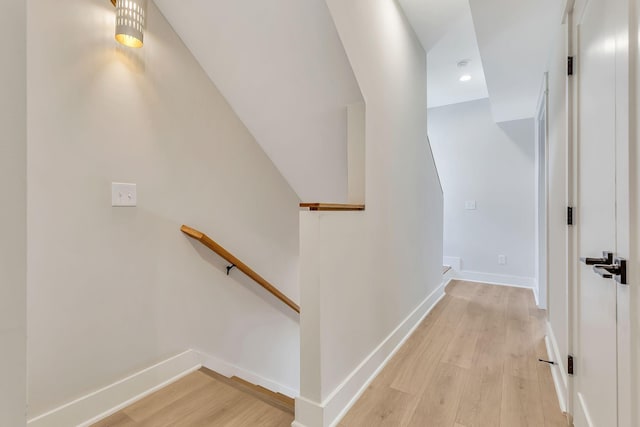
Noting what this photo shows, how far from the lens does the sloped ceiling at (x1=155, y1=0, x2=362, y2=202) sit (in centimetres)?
161

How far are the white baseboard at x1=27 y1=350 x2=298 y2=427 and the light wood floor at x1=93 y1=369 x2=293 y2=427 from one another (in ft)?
0.14

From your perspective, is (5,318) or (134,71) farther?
(134,71)

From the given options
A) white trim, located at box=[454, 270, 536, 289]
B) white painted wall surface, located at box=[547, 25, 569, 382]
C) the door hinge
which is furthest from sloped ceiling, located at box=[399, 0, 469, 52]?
white trim, located at box=[454, 270, 536, 289]

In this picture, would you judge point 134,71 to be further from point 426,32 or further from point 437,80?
point 437,80

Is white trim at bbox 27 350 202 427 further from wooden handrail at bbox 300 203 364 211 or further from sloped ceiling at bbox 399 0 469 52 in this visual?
sloped ceiling at bbox 399 0 469 52

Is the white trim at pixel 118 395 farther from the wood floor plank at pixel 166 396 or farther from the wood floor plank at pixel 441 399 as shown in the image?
the wood floor plank at pixel 441 399

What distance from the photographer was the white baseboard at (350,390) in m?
1.38

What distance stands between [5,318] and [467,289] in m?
4.30

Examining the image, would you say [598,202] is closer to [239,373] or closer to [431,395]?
[431,395]

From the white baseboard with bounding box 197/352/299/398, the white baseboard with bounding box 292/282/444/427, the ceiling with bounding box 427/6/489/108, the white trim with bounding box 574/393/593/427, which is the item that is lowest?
the white baseboard with bounding box 197/352/299/398

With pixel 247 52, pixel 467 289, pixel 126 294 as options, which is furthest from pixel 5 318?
pixel 467 289

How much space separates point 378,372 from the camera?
187cm

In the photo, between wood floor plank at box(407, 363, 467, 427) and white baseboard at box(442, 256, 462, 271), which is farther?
white baseboard at box(442, 256, 462, 271)

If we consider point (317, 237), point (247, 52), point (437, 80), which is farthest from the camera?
point (437, 80)
